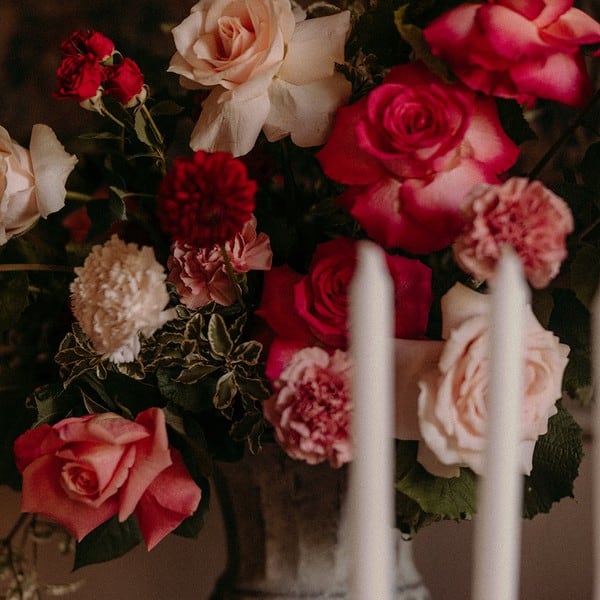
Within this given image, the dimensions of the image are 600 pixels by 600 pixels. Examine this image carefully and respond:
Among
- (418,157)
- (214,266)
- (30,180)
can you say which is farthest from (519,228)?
(30,180)

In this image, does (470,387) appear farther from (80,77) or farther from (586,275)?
(80,77)

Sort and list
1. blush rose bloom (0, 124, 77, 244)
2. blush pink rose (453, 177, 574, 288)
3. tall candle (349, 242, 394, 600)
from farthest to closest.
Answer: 1. blush rose bloom (0, 124, 77, 244)
2. blush pink rose (453, 177, 574, 288)
3. tall candle (349, 242, 394, 600)

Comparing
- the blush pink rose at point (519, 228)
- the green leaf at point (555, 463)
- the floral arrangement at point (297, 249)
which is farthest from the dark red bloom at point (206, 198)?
the green leaf at point (555, 463)

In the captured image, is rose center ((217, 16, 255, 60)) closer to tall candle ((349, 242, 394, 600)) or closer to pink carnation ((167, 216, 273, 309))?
pink carnation ((167, 216, 273, 309))

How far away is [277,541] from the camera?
550mm

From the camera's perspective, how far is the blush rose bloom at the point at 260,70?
49cm

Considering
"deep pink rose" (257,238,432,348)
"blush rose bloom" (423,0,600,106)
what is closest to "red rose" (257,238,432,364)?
"deep pink rose" (257,238,432,348)

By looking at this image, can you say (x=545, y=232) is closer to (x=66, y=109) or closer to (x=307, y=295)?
(x=307, y=295)

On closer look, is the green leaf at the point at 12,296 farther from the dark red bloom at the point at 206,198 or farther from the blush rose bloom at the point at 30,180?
the dark red bloom at the point at 206,198

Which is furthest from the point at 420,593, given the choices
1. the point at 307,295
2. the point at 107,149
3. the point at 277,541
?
the point at 107,149

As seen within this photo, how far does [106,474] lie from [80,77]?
22 centimetres

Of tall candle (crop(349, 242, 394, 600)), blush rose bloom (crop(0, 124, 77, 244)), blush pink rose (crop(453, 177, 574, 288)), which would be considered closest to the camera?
tall candle (crop(349, 242, 394, 600))

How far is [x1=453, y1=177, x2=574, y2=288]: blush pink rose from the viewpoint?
397mm

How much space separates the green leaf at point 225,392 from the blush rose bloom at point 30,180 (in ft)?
0.48
